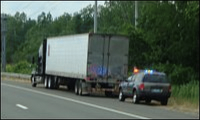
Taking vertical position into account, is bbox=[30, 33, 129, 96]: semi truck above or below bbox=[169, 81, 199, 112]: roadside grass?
above

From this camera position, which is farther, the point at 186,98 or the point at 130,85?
the point at 130,85

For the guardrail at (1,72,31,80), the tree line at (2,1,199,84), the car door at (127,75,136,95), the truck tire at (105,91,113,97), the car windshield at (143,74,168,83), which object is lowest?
the truck tire at (105,91,113,97)

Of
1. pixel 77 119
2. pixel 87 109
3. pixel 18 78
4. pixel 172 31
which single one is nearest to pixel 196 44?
pixel 172 31

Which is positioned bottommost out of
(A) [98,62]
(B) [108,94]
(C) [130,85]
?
(B) [108,94]

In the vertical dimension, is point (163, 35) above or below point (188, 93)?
above

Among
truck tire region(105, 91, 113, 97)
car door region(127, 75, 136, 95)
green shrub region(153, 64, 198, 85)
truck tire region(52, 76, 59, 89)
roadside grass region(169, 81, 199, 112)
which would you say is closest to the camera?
roadside grass region(169, 81, 199, 112)

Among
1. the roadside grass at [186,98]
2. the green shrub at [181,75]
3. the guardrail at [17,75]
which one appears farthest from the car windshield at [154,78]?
the guardrail at [17,75]

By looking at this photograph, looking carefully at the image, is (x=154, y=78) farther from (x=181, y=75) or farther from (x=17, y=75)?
(x=17, y=75)

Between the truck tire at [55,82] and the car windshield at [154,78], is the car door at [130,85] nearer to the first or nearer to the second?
the car windshield at [154,78]

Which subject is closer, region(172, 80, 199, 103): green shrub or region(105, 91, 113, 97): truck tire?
region(172, 80, 199, 103): green shrub

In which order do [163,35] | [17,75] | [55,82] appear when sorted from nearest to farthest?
[163,35], [55,82], [17,75]

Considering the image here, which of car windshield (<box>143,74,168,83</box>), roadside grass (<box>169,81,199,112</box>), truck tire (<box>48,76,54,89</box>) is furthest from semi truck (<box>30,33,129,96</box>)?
truck tire (<box>48,76,54,89</box>)

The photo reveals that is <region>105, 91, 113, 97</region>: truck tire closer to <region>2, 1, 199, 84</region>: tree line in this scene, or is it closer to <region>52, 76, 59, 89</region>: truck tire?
<region>2, 1, 199, 84</region>: tree line

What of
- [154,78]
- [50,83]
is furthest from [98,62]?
[50,83]
